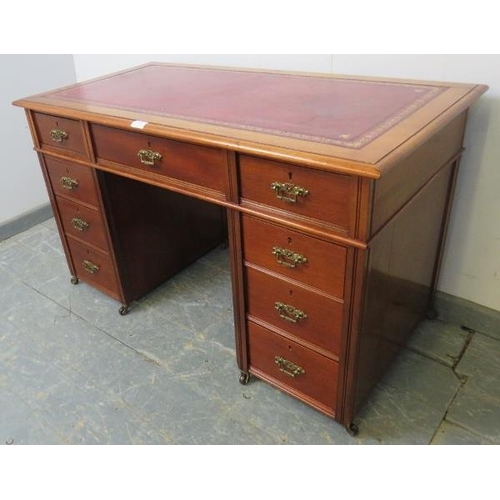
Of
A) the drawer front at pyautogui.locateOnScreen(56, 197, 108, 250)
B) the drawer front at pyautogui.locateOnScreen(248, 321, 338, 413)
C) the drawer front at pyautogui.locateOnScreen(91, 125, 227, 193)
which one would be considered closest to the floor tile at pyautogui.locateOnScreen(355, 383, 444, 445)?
the drawer front at pyautogui.locateOnScreen(248, 321, 338, 413)

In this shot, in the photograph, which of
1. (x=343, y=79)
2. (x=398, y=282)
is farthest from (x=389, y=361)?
(x=343, y=79)

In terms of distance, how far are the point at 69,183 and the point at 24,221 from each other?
3.18 feet

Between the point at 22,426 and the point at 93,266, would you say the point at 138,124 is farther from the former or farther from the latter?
the point at 22,426

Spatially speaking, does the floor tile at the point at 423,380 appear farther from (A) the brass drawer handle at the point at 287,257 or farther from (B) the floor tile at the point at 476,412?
(A) the brass drawer handle at the point at 287,257

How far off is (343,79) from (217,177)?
0.62m

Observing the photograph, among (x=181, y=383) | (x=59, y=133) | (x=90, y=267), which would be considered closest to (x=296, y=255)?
(x=181, y=383)

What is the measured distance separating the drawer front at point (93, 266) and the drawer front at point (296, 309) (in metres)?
0.74

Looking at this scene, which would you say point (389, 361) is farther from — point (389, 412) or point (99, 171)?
point (99, 171)

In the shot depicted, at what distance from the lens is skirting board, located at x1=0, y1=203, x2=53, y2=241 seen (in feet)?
8.16

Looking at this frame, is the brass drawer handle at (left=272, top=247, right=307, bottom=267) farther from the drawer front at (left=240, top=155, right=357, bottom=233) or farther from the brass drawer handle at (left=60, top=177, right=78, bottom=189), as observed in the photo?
the brass drawer handle at (left=60, top=177, right=78, bottom=189)

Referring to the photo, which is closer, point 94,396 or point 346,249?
point 346,249

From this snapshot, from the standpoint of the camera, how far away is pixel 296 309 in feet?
4.24

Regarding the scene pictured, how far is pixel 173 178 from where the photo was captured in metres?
1.36

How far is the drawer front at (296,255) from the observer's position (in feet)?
3.74
